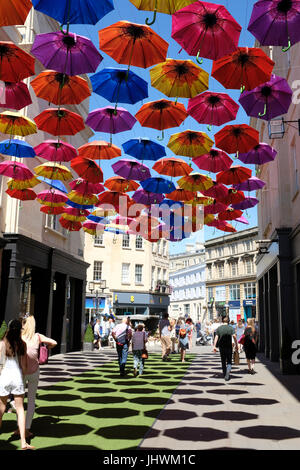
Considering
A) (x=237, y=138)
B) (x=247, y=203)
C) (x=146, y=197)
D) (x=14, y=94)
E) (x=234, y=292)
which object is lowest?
(x=234, y=292)

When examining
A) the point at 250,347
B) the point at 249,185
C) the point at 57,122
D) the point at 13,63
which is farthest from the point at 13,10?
the point at 250,347

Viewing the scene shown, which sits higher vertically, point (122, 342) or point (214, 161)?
point (214, 161)

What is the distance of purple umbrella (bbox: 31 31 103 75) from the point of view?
26.5 ft

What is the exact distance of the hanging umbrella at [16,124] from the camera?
10.7 metres

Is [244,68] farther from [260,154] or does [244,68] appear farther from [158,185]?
[158,185]

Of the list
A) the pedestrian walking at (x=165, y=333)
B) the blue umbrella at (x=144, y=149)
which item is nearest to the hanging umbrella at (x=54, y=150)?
the blue umbrella at (x=144, y=149)

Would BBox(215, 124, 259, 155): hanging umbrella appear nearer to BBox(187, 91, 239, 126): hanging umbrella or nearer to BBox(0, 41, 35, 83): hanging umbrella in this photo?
BBox(187, 91, 239, 126): hanging umbrella

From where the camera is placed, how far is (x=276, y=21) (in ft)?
22.6

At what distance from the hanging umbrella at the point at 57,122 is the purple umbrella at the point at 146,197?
14.0 ft

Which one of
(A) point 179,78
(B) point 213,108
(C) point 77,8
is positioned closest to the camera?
(C) point 77,8

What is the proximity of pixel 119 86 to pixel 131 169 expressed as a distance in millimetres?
3910

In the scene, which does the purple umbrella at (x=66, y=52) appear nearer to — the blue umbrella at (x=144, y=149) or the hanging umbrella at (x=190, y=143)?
the hanging umbrella at (x=190, y=143)

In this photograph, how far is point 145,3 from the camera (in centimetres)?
618

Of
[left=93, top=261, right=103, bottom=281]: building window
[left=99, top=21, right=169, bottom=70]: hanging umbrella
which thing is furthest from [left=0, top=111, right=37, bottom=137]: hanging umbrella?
[left=93, top=261, right=103, bottom=281]: building window
